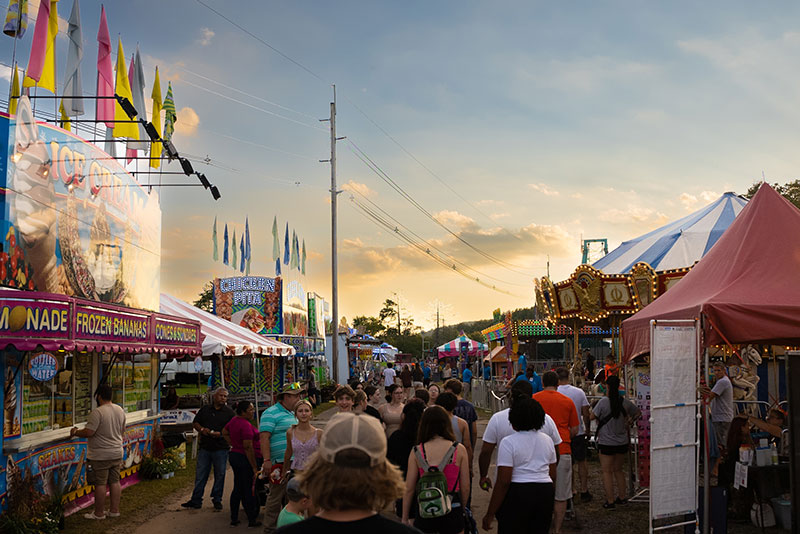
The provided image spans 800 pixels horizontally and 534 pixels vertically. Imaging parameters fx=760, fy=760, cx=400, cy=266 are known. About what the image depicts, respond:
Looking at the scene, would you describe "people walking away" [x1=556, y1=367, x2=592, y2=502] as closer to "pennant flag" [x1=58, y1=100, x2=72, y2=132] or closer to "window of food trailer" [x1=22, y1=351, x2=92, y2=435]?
"window of food trailer" [x1=22, y1=351, x2=92, y2=435]

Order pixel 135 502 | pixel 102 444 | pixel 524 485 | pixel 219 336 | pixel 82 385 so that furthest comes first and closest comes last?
pixel 219 336 → pixel 82 385 → pixel 135 502 → pixel 102 444 → pixel 524 485

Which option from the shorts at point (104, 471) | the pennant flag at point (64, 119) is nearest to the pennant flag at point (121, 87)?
the pennant flag at point (64, 119)

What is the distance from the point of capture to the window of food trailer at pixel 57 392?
10.3 metres

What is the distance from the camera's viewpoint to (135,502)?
1222 cm

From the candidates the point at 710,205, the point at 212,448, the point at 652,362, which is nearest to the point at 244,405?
the point at 212,448

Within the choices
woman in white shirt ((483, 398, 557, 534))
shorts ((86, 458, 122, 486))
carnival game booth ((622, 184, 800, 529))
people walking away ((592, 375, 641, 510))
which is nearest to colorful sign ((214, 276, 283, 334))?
shorts ((86, 458, 122, 486))

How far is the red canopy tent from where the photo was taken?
29.0ft

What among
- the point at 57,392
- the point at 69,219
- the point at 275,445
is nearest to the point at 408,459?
the point at 275,445

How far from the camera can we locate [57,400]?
37.8 ft

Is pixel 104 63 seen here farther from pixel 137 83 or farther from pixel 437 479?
pixel 437 479

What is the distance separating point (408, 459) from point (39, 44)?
9.49 m

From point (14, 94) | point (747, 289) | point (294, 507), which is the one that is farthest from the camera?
point (14, 94)

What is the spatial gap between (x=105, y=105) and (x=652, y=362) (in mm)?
11589

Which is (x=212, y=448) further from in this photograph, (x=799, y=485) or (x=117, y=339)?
(x=799, y=485)
